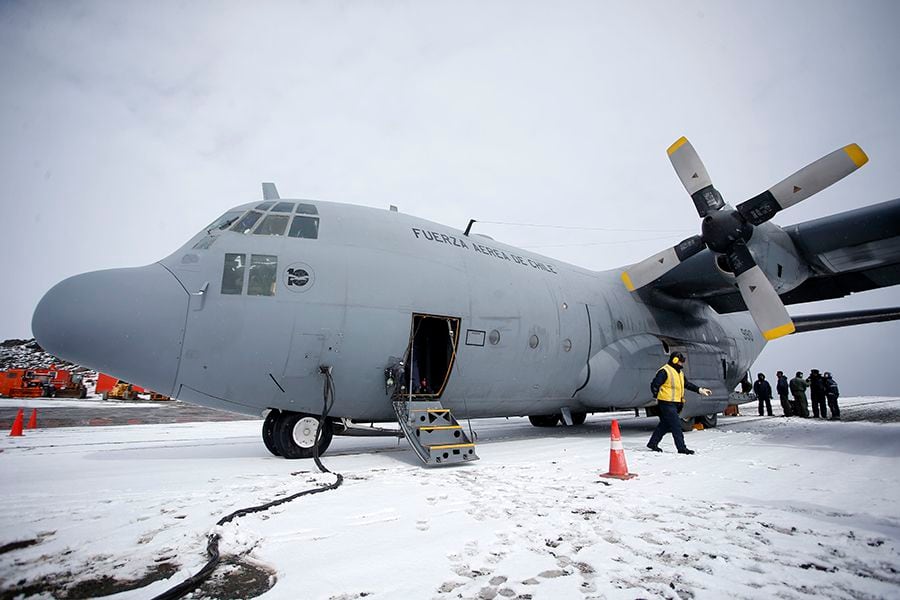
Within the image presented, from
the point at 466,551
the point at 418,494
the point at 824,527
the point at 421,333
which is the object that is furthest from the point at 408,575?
the point at 421,333

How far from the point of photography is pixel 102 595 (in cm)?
231

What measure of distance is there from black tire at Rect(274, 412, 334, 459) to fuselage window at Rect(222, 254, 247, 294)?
2.05m

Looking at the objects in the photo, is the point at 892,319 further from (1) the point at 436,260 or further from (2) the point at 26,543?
(2) the point at 26,543

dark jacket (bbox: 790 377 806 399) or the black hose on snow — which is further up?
dark jacket (bbox: 790 377 806 399)

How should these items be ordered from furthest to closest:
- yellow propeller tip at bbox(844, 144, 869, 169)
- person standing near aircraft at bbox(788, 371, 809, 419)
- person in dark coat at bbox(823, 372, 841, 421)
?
person standing near aircraft at bbox(788, 371, 809, 419), person in dark coat at bbox(823, 372, 841, 421), yellow propeller tip at bbox(844, 144, 869, 169)

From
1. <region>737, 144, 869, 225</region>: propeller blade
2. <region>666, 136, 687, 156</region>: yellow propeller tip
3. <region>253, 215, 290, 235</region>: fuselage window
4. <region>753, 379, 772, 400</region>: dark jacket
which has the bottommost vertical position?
<region>753, 379, 772, 400</region>: dark jacket

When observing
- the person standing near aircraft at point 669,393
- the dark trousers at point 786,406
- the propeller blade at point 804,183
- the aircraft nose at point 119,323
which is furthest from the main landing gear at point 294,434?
the dark trousers at point 786,406

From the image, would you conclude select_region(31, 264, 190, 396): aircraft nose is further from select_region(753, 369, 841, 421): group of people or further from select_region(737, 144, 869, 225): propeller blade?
select_region(753, 369, 841, 421): group of people

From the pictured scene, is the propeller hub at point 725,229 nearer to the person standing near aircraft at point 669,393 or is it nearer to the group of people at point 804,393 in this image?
the person standing near aircraft at point 669,393

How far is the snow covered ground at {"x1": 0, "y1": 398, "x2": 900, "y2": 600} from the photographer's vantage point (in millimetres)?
2479

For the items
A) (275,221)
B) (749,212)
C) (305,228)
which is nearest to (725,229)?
(749,212)

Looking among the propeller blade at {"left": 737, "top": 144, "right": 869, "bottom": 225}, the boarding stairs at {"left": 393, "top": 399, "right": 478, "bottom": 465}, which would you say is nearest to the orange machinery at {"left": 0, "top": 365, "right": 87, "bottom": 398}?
the boarding stairs at {"left": 393, "top": 399, "right": 478, "bottom": 465}

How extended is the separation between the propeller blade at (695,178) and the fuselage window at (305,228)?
7134mm

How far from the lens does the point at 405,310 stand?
22.8 feet
